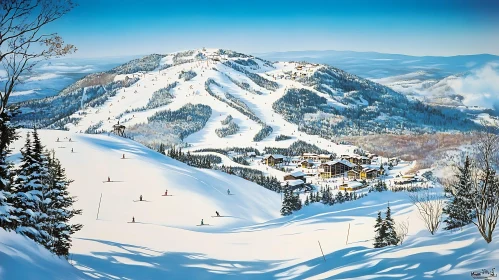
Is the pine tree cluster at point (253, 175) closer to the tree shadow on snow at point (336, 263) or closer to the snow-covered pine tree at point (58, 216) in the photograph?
the tree shadow on snow at point (336, 263)

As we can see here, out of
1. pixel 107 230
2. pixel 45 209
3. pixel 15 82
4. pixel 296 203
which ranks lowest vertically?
pixel 296 203

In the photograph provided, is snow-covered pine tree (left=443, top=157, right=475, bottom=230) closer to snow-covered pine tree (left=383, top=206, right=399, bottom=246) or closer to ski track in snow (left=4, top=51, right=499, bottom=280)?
ski track in snow (left=4, top=51, right=499, bottom=280)

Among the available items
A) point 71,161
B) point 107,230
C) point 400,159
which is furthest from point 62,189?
point 400,159

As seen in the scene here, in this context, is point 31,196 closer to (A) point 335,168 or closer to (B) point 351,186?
(B) point 351,186

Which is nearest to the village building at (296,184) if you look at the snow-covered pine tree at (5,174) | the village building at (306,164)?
the village building at (306,164)

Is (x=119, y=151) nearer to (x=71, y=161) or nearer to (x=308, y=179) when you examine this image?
(x=71, y=161)

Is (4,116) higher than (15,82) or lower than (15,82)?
lower

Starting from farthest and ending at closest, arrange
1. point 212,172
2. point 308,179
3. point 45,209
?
1. point 308,179
2. point 212,172
3. point 45,209
